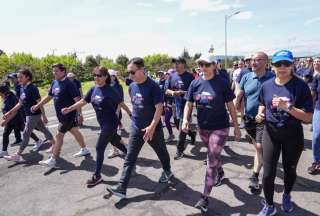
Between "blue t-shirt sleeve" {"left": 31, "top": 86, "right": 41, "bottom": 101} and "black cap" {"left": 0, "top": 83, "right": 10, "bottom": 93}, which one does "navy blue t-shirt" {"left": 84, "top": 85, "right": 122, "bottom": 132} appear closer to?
"blue t-shirt sleeve" {"left": 31, "top": 86, "right": 41, "bottom": 101}

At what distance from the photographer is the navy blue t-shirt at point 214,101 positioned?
14.0 ft

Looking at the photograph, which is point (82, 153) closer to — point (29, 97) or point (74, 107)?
point (29, 97)

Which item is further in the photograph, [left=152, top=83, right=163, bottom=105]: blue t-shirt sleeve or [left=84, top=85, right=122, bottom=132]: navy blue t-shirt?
[left=84, top=85, right=122, bottom=132]: navy blue t-shirt

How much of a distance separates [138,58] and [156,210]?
84.2 inches

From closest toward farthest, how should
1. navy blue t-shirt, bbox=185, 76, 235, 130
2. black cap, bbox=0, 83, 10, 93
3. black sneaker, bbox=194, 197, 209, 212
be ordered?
black sneaker, bbox=194, 197, 209, 212 < navy blue t-shirt, bbox=185, 76, 235, 130 < black cap, bbox=0, 83, 10, 93

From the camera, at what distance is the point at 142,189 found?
16.6ft

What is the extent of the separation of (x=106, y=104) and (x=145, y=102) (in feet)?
3.01

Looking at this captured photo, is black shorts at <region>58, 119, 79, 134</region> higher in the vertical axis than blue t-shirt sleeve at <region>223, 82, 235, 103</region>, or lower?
lower

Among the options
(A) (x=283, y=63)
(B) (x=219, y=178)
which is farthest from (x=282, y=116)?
(B) (x=219, y=178)

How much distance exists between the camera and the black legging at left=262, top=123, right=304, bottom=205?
12.2 feet

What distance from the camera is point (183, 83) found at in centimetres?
697

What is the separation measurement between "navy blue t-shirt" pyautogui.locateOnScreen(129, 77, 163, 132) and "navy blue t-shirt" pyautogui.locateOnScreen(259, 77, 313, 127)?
4.95ft

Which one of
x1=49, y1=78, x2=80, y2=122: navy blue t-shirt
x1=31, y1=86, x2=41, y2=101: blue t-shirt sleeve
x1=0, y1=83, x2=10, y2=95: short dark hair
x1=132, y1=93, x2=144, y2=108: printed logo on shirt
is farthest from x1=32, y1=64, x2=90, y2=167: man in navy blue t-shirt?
x1=132, y1=93, x2=144, y2=108: printed logo on shirt

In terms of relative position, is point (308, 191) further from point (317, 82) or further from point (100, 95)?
point (100, 95)
